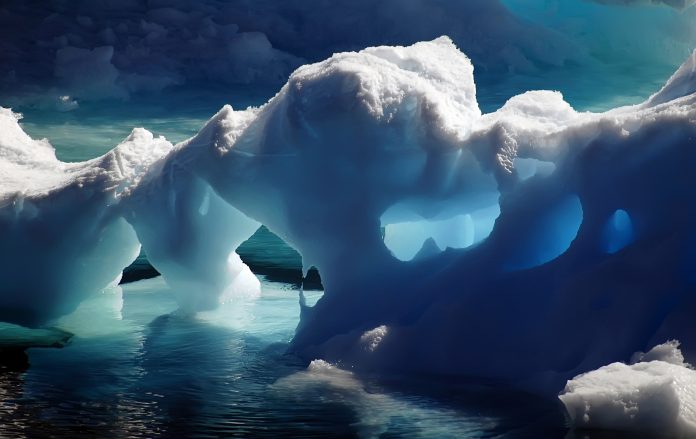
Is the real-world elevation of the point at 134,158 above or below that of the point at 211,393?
above

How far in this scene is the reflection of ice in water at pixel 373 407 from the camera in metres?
4.46

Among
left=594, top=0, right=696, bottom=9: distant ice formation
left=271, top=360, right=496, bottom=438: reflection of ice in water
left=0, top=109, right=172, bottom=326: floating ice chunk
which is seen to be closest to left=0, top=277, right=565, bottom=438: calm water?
left=271, top=360, right=496, bottom=438: reflection of ice in water

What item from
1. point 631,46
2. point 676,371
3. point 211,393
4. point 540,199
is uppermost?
point 631,46

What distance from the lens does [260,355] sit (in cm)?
622

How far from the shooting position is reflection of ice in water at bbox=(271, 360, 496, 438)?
14.6ft

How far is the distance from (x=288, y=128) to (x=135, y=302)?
3381 millimetres

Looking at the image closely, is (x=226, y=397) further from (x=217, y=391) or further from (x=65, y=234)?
(x=65, y=234)

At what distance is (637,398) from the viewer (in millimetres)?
4168

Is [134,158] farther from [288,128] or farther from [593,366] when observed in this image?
[593,366]

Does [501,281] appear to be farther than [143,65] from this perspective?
No

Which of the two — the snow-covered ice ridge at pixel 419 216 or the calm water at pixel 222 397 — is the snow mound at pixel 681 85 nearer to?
the snow-covered ice ridge at pixel 419 216

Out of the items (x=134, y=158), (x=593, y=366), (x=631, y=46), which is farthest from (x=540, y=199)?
(x=631, y=46)

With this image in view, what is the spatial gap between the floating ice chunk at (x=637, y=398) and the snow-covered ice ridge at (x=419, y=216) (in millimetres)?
410

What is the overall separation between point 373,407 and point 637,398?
130 cm
